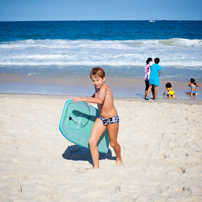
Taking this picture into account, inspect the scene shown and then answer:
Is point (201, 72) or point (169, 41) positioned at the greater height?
point (169, 41)

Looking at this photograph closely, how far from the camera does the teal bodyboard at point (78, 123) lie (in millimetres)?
3513

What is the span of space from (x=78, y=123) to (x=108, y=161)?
0.81 m

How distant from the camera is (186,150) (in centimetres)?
415

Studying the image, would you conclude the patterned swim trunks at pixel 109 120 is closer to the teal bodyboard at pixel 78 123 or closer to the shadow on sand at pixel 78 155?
the teal bodyboard at pixel 78 123

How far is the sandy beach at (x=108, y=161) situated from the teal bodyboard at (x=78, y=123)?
383 millimetres

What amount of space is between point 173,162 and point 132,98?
465 cm

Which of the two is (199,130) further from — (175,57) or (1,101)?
(175,57)

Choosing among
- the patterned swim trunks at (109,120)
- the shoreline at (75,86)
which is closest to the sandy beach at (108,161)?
the patterned swim trunks at (109,120)

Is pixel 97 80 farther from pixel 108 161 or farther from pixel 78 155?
pixel 78 155

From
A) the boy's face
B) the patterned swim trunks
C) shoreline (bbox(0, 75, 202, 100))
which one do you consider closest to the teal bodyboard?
the patterned swim trunks

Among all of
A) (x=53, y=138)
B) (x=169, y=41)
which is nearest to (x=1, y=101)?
(x=53, y=138)

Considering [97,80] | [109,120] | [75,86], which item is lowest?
[109,120]

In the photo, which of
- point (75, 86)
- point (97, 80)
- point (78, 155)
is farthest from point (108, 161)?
point (75, 86)

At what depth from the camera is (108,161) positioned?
3906 millimetres
